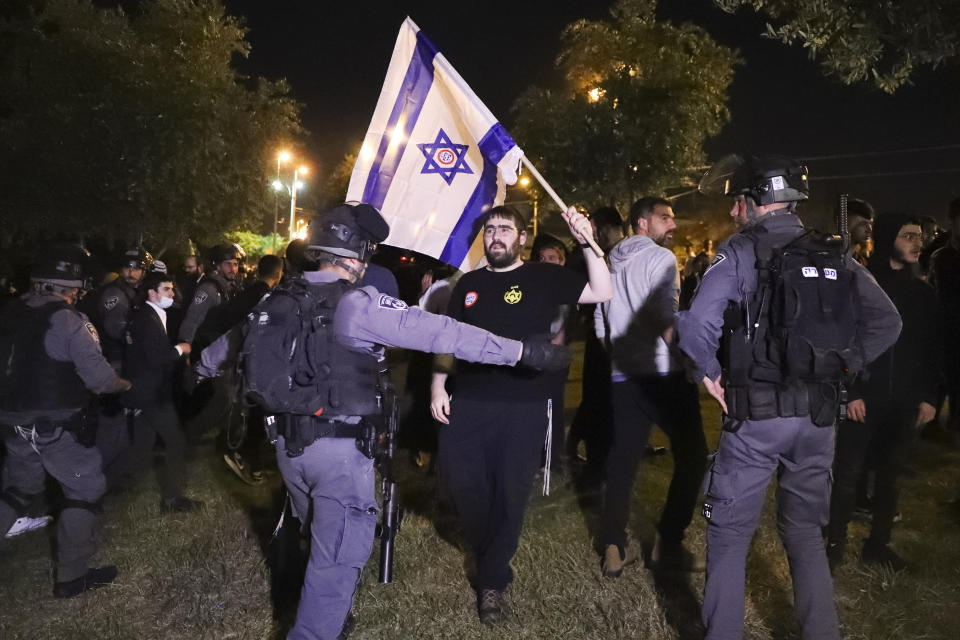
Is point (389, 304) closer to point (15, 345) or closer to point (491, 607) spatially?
point (491, 607)

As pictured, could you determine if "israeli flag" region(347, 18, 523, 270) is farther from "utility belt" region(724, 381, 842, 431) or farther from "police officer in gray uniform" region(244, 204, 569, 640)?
"utility belt" region(724, 381, 842, 431)

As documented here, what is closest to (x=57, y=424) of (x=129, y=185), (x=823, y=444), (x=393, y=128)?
(x=393, y=128)

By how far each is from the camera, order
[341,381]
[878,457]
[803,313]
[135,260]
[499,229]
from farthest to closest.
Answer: [135,260]
[878,457]
[499,229]
[341,381]
[803,313]

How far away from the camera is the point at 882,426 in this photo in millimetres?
5094

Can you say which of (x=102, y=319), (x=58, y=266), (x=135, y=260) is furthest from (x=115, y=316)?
(x=58, y=266)

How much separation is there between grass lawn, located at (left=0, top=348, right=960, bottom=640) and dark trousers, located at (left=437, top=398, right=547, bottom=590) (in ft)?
1.21

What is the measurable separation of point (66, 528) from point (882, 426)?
517 centimetres

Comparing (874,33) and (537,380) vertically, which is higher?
(874,33)

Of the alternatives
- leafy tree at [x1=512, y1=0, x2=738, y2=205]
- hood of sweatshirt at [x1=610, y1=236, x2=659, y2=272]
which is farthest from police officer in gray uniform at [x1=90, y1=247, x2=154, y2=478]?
leafy tree at [x1=512, y1=0, x2=738, y2=205]

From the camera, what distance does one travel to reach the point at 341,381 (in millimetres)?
3402

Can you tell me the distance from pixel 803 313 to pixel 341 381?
6.55ft

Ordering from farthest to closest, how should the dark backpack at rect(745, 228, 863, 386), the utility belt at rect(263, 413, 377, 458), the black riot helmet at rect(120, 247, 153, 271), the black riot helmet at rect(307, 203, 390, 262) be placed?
the black riot helmet at rect(120, 247, 153, 271) → the black riot helmet at rect(307, 203, 390, 262) → the utility belt at rect(263, 413, 377, 458) → the dark backpack at rect(745, 228, 863, 386)

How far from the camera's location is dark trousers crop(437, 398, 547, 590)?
4402 mm

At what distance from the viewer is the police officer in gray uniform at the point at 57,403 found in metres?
4.68
